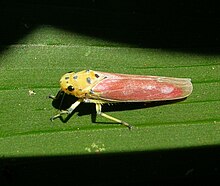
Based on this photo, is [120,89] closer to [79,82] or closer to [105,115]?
[105,115]

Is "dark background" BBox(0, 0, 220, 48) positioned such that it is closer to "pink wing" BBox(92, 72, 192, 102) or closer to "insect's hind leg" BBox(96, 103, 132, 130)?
"pink wing" BBox(92, 72, 192, 102)

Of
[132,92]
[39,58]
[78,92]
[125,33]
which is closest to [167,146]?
[132,92]

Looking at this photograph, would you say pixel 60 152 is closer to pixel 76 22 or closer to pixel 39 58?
pixel 39 58

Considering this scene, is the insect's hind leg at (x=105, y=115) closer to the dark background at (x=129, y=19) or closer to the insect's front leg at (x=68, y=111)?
the insect's front leg at (x=68, y=111)

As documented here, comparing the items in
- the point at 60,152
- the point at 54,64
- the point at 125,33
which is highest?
the point at 125,33

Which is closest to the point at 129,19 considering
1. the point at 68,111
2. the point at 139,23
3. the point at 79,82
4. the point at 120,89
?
the point at 139,23

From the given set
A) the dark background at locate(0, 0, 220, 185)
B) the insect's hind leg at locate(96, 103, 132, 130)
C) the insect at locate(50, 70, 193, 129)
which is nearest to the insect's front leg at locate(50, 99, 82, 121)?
the insect at locate(50, 70, 193, 129)

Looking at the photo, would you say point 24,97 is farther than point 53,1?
No
